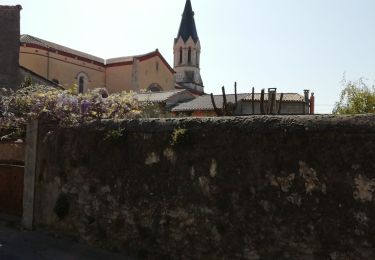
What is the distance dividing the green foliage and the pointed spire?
179 feet

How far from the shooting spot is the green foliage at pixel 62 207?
27.7 feet

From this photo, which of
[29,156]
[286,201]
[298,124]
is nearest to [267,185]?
[286,201]

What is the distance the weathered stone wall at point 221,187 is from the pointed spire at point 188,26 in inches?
2152

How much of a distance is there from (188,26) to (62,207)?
2204 inches

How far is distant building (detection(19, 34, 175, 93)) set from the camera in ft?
128

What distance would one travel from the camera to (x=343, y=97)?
89.9 ft

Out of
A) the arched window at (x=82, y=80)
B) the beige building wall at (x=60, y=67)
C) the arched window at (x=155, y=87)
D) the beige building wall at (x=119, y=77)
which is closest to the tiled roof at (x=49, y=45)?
the beige building wall at (x=60, y=67)

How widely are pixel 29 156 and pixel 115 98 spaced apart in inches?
86.9

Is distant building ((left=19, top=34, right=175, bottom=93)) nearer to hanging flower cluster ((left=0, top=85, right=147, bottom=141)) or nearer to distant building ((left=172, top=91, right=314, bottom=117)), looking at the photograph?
distant building ((left=172, top=91, right=314, bottom=117))

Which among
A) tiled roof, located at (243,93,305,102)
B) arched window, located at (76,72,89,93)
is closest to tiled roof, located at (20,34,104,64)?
arched window, located at (76,72,89,93)

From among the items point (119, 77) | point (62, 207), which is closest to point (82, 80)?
point (119, 77)

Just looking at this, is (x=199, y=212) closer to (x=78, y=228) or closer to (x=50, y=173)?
(x=78, y=228)

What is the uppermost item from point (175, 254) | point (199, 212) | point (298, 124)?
point (298, 124)

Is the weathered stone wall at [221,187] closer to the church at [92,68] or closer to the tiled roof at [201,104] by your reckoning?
the church at [92,68]
